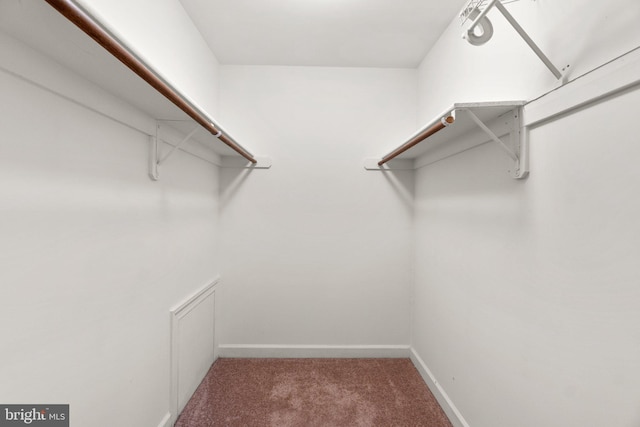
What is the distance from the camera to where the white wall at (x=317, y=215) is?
2.42 m

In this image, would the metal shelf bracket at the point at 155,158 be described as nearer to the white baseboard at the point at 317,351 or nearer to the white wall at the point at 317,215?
the white wall at the point at 317,215

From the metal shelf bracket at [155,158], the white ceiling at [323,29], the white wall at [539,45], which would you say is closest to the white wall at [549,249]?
the white wall at [539,45]

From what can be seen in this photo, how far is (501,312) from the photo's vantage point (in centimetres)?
128

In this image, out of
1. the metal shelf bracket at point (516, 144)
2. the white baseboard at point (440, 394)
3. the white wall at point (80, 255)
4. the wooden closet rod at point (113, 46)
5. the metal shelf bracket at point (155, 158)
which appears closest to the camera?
the wooden closet rod at point (113, 46)

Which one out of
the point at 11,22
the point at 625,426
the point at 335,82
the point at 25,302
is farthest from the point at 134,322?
the point at 335,82

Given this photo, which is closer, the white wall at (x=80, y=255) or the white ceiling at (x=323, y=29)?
the white wall at (x=80, y=255)

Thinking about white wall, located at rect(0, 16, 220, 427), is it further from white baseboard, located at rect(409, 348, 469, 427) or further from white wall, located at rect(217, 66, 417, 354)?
white baseboard, located at rect(409, 348, 469, 427)

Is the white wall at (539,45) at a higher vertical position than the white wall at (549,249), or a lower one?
higher

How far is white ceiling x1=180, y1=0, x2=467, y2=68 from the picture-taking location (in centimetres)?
171

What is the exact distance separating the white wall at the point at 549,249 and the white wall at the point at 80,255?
61.0 inches

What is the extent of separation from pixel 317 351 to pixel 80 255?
75.0 inches

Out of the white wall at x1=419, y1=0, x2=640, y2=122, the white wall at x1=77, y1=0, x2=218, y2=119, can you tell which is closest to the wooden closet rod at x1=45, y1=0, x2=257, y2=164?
the white wall at x1=77, y1=0, x2=218, y2=119

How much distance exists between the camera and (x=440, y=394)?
1.84 meters

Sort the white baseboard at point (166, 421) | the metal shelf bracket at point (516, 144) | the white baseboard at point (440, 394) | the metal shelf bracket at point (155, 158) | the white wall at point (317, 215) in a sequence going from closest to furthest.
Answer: the metal shelf bracket at point (516, 144)
the metal shelf bracket at point (155, 158)
the white baseboard at point (166, 421)
the white baseboard at point (440, 394)
the white wall at point (317, 215)
